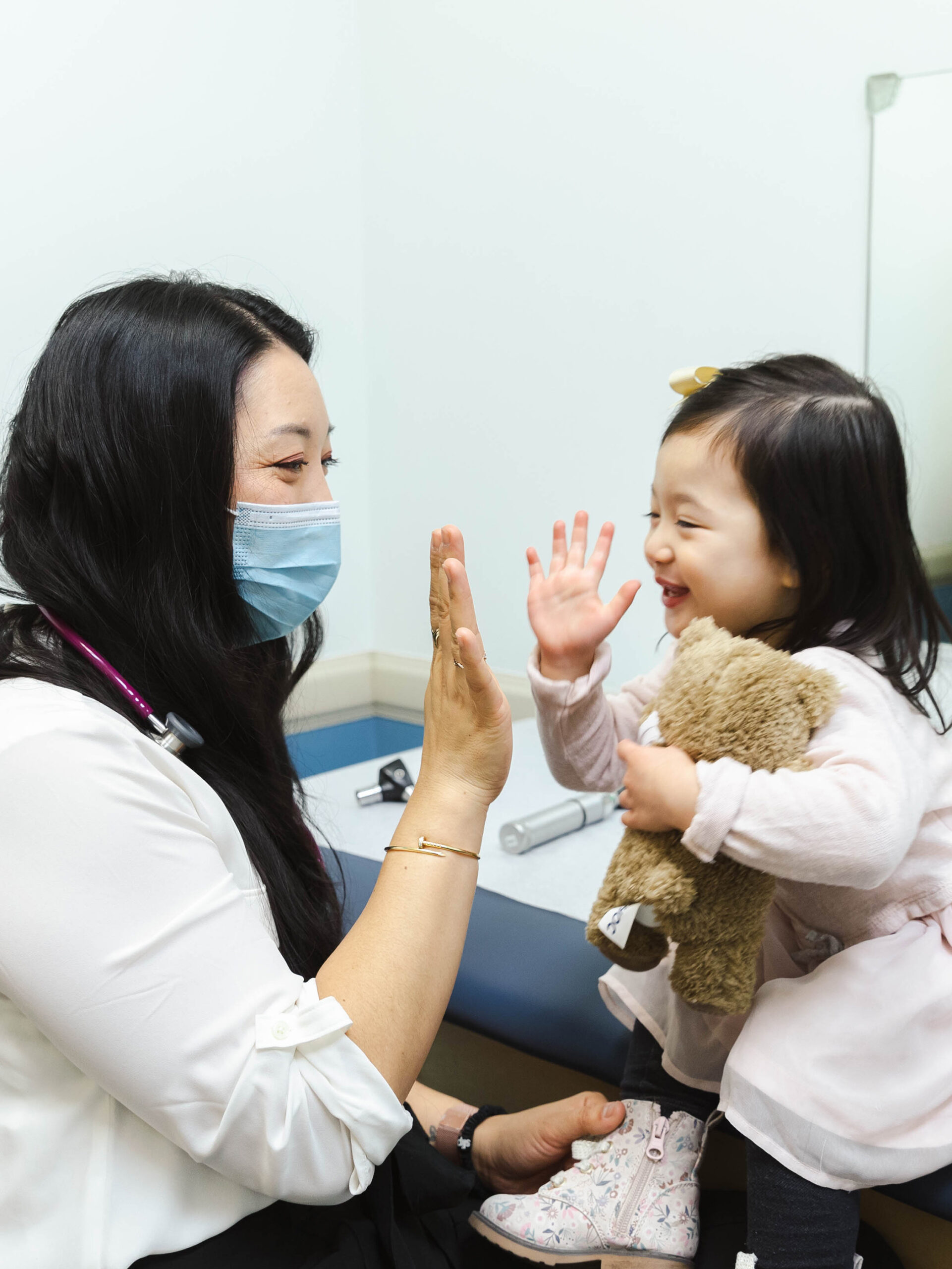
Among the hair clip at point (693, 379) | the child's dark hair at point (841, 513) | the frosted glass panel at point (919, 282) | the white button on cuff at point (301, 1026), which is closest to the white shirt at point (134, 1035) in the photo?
the white button on cuff at point (301, 1026)

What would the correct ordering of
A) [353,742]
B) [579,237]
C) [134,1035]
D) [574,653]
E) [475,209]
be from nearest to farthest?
[134,1035] < [574,653] < [579,237] < [475,209] < [353,742]

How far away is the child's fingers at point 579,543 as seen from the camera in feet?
4.09

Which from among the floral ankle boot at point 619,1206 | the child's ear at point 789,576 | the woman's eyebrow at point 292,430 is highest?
the woman's eyebrow at point 292,430

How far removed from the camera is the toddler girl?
951mm

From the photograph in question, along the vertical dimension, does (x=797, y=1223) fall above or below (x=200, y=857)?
below

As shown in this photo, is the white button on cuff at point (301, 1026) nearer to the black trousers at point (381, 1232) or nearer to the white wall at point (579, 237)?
the black trousers at point (381, 1232)

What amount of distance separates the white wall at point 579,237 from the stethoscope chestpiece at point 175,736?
1.71 metres

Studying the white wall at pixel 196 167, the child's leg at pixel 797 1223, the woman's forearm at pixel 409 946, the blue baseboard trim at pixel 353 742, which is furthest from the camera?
the blue baseboard trim at pixel 353 742

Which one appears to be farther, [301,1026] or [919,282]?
[919,282]

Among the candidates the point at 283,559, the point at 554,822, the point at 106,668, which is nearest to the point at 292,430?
the point at 283,559

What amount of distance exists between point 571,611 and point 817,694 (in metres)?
0.33

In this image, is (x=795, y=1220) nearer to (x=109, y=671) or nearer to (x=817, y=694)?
(x=817, y=694)

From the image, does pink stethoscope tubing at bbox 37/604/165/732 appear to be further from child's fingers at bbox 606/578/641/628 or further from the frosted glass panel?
the frosted glass panel

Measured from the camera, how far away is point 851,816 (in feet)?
3.00
